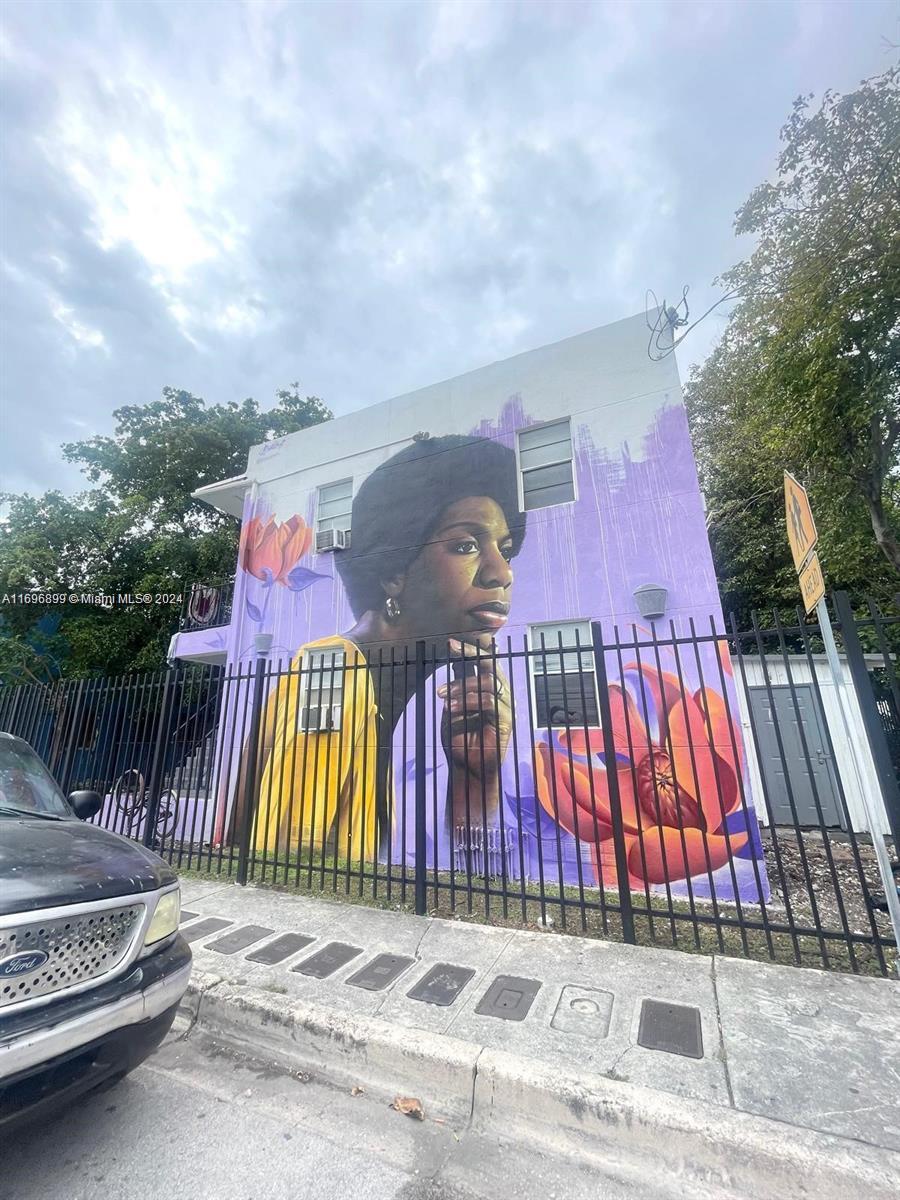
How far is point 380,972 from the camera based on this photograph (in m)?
3.68

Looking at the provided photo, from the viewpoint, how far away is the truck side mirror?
3.90m

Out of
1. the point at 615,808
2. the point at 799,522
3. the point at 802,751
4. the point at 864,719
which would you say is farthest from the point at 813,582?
the point at 802,751

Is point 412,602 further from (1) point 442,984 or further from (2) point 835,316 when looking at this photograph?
(2) point 835,316

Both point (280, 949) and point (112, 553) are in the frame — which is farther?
point (112, 553)

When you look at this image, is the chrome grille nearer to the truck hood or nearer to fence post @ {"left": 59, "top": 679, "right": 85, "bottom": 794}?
the truck hood

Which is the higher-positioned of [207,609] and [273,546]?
[273,546]

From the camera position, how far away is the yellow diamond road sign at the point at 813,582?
3.25m

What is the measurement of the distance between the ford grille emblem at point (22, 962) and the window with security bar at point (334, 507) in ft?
25.5

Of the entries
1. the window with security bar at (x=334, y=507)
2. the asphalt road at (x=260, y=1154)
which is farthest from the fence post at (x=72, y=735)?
the asphalt road at (x=260, y=1154)

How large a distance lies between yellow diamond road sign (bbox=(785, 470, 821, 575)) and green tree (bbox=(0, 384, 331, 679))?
14172 mm

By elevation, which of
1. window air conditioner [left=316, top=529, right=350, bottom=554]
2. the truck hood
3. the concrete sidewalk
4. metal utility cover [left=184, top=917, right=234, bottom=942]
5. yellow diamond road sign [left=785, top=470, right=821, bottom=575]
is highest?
window air conditioner [left=316, top=529, right=350, bottom=554]

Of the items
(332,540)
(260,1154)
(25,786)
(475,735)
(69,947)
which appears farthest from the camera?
(332,540)

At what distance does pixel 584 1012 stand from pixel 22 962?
9.64ft

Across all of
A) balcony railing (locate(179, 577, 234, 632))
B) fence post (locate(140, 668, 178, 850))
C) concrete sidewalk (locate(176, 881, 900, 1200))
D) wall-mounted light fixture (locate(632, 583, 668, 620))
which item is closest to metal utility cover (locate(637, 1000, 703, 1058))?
concrete sidewalk (locate(176, 881, 900, 1200))
